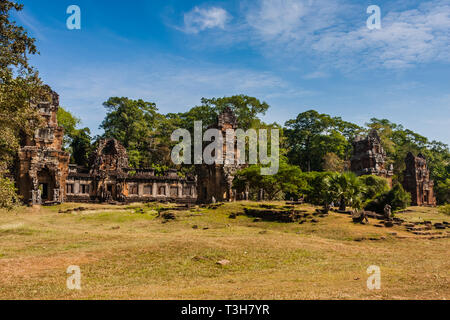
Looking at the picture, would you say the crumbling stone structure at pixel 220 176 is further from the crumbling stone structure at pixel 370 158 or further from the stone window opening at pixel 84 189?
the crumbling stone structure at pixel 370 158

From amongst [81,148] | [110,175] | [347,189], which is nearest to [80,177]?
[110,175]

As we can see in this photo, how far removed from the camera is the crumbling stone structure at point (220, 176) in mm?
35438

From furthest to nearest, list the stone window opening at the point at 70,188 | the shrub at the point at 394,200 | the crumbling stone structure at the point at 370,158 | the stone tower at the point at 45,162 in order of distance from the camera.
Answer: the crumbling stone structure at the point at 370,158, the stone window opening at the point at 70,188, the stone tower at the point at 45,162, the shrub at the point at 394,200

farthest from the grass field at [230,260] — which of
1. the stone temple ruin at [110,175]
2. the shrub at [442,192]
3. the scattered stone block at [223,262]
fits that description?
the shrub at [442,192]

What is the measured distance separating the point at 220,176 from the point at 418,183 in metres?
38.2

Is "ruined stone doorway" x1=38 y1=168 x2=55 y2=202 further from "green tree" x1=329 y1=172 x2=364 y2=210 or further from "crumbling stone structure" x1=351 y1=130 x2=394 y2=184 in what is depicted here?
"crumbling stone structure" x1=351 y1=130 x2=394 y2=184

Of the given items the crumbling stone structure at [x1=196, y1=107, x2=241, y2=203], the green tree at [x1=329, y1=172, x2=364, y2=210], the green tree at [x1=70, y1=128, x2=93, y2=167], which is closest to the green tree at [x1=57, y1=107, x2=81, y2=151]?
the green tree at [x1=70, y1=128, x2=93, y2=167]

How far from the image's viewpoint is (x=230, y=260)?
13.0m

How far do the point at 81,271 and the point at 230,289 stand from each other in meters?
5.50

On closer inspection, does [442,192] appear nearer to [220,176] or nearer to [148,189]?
[220,176]

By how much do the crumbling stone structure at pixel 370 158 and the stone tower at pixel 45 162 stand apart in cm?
3936

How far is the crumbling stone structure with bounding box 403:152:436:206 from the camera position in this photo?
56656 millimetres

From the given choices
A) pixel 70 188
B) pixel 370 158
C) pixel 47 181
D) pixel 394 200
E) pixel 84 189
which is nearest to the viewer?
pixel 394 200
